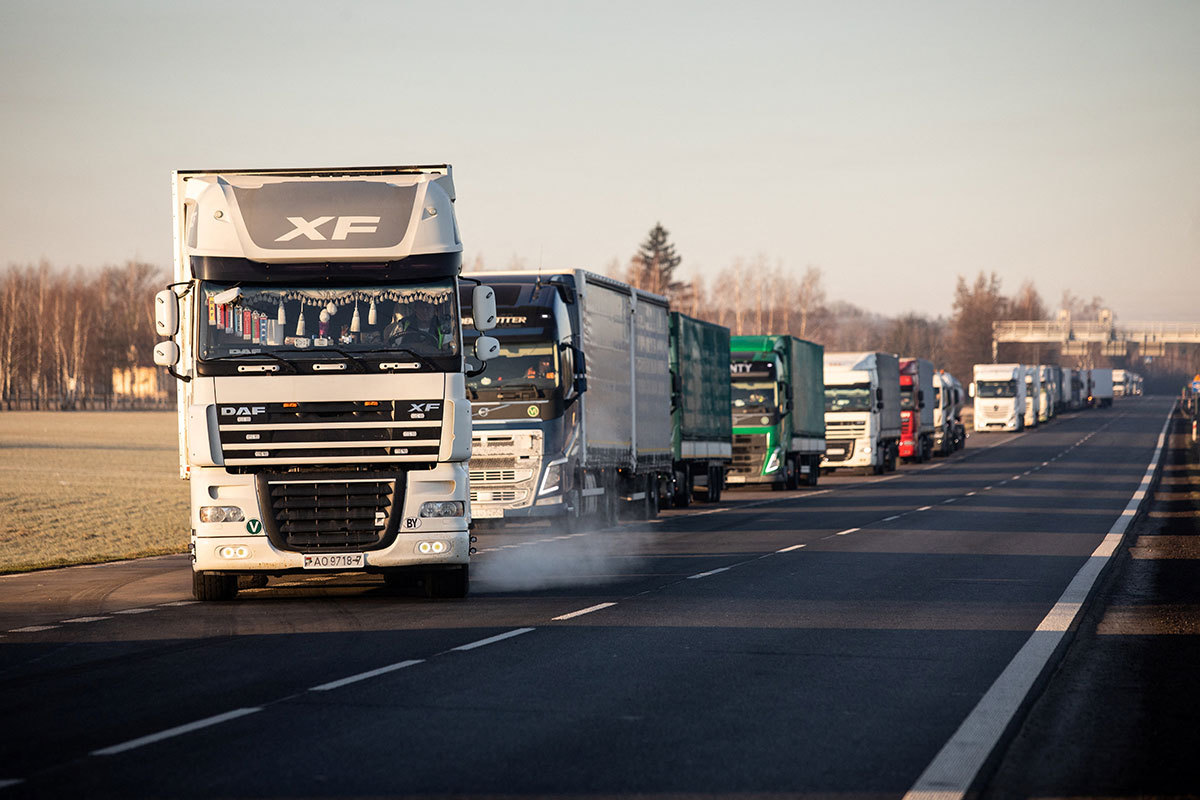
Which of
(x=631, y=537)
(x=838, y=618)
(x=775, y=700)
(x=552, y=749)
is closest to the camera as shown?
(x=552, y=749)

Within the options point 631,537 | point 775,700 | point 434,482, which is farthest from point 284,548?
point 631,537

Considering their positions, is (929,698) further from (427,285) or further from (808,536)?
(808,536)

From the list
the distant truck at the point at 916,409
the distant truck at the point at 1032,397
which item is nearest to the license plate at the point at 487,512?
the distant truck at the point at 916,409

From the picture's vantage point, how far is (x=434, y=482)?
544 inches

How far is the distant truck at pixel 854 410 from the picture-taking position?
4709 centimetres

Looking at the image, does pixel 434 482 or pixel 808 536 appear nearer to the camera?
pixel 434 482

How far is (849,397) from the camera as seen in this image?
47188 millimetres

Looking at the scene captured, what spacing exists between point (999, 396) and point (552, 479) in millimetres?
67242

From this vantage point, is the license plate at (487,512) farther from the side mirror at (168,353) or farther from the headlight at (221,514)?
the side mirror at (168,353)

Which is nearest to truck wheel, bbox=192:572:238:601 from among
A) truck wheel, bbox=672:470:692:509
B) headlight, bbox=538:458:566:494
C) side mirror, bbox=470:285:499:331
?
side mirror, bbox=470:285:499:331

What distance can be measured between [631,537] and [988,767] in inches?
656

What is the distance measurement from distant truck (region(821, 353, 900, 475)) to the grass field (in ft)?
66.1

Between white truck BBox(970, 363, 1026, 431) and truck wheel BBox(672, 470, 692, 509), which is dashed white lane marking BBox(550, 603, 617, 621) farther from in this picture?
white truck BBox(970, 363, 1026, 431)

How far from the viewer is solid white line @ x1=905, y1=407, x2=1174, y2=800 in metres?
6.59
